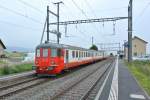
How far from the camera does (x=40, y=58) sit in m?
24.1

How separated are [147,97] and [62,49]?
12264mm

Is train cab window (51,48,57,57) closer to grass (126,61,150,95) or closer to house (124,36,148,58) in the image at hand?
grass (126,61,150,95)

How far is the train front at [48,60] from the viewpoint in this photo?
2355 cm

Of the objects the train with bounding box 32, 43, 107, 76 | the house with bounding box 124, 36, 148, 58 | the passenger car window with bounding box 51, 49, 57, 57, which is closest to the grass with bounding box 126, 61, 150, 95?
the train with bounding box 32, 43, 107, 76

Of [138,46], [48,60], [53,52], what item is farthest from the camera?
[138,46]

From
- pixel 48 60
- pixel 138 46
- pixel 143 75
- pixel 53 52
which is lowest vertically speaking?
pixel 143 75

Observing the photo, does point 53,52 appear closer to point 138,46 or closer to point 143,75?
point 143,75

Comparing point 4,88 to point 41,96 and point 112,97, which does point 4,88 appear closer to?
point 41,96

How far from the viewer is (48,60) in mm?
23781

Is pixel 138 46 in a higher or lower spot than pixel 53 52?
higher

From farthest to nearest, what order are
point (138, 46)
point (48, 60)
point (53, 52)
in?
point (138, 46) < point (53, 52) < point (48, 60)

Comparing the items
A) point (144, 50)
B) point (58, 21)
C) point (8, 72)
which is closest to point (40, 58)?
point (8, 72)

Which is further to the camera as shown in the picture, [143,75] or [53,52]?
[143,75]

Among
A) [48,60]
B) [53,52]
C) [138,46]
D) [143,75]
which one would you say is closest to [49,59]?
[48,60]
